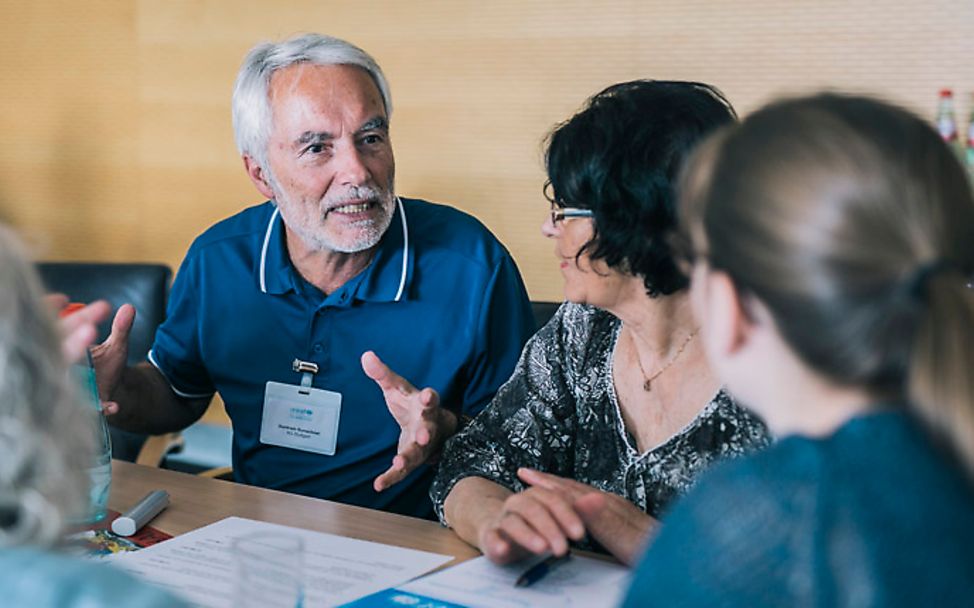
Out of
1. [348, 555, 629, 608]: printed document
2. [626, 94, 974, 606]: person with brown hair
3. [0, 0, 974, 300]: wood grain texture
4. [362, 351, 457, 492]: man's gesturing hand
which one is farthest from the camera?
[0, 0, 974, 300]: wood grain texture

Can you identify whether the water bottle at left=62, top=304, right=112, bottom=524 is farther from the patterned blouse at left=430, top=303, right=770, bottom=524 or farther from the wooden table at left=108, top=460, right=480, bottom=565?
the patterned blouse at left=430, top=303, right=770, bottom=524

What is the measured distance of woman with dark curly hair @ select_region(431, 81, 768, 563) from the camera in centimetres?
188

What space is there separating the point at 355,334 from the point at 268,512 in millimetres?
646

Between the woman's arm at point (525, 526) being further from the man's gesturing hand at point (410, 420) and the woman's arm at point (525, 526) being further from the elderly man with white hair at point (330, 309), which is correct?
the elderly man with white hair at point (330, 309)

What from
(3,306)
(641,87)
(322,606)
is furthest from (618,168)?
(3,306)

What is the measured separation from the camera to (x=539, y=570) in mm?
1619

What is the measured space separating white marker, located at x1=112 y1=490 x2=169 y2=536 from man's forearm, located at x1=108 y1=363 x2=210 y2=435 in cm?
54

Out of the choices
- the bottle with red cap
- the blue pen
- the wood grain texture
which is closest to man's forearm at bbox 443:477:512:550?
the blue pen

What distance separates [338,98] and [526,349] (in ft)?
2.63

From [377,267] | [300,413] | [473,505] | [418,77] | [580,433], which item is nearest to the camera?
[473,505]

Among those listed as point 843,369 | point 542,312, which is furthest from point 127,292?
point 843,369

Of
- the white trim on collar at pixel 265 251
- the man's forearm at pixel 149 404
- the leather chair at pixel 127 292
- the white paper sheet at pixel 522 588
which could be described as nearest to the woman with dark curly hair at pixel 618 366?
the white paper sheet at pixel 522 588

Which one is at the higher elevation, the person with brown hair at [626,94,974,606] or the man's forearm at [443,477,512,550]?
the person with brown hair at [626,94,974,606]

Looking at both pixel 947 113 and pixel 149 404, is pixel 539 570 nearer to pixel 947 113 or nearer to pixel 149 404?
pixel 149 404
